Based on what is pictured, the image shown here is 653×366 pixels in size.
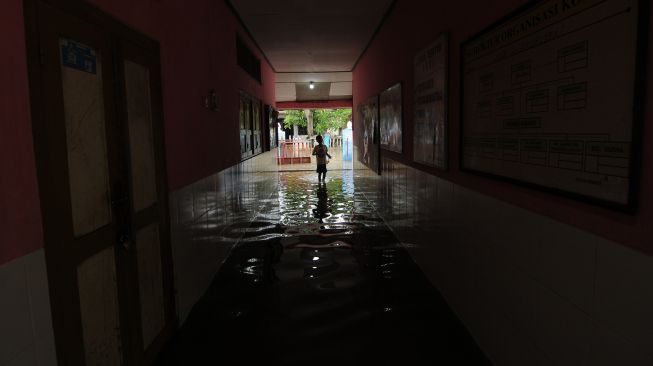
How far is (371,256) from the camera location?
5145mm

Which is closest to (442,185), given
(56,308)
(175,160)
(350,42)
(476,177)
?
(476,177)

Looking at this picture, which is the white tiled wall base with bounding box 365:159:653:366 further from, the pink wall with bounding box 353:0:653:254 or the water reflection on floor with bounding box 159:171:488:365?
the water reflection on floor with bounding box 159:171:488:365

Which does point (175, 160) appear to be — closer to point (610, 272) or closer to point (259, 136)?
point (610, 272)

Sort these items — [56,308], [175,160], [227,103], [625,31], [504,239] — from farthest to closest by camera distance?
[227,103] → [175,160] → [504,239] → [56,308] → [625,31]

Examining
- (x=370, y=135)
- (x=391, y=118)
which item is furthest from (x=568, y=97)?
(x=370, y=135)

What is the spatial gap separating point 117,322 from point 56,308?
0.64m

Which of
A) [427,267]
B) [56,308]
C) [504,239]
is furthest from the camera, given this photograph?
[427,267]

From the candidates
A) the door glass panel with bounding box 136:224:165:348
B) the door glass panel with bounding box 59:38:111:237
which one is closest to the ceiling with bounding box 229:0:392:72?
the door glass panel with bounding box 136:224:165:348

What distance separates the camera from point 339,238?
19.5 feet

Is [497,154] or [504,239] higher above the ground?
[497,154]

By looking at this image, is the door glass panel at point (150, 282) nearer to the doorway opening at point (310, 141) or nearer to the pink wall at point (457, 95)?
the pink wall at point (457, 95)

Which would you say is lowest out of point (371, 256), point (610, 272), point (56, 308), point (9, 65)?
point (371, 256)

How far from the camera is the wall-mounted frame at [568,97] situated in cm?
151

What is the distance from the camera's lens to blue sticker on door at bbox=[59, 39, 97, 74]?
1.89 metres
